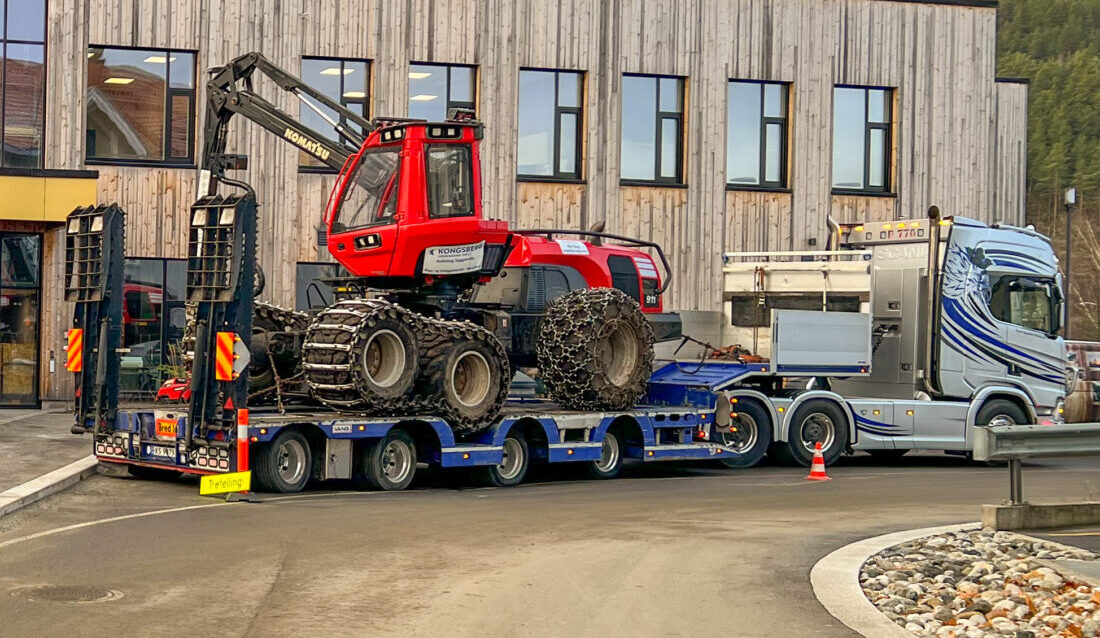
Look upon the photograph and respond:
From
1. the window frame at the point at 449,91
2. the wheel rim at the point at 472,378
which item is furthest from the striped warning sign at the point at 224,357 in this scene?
the window frame at the point at 449,91

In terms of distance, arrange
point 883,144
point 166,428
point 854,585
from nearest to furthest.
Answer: point 854,585 → point 166,428 → point 883,144

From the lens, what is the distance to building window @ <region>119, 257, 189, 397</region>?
98.0 ft

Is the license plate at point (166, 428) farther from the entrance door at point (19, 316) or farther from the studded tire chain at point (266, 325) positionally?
the entrance door at point (19, 316)

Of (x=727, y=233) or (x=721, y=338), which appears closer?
(x=721, y=338)

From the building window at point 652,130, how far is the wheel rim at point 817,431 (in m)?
11.1

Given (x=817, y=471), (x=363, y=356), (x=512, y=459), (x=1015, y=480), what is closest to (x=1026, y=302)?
(x=817, y=471)

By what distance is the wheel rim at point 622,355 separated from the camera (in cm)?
1998

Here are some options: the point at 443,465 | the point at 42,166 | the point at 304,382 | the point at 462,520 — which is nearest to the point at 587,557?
the point at 462,520

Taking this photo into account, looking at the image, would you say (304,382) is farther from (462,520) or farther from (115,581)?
(115,581)

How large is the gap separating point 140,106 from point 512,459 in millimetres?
14875

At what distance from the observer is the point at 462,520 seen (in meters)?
14.5

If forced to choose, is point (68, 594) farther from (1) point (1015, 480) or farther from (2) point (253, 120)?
(2) point (253, 120)

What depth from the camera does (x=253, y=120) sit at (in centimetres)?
2094

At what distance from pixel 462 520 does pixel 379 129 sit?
20.1 feet
